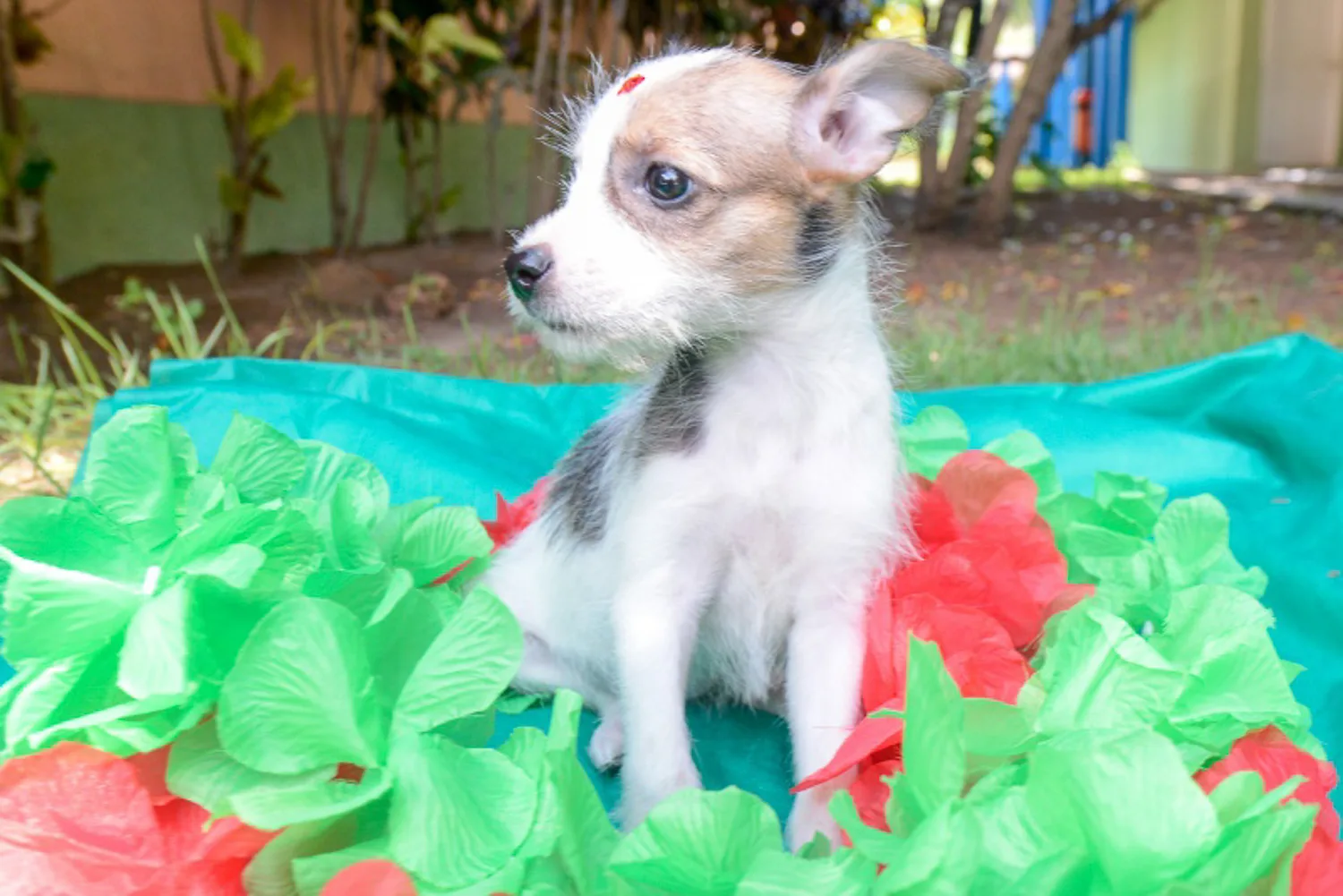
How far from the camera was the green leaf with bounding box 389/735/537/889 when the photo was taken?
4.08 feet

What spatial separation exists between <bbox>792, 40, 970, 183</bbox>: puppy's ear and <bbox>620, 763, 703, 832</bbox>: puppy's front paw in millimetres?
879

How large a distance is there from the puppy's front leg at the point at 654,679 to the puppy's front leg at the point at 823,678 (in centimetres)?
17

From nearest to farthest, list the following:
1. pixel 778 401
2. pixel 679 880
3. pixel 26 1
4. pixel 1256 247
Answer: pixel 679 880 < pixel 778 401 < pixel 26 1 < pixel 1256 247

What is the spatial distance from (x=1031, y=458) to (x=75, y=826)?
191cm

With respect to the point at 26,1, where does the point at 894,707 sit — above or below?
below

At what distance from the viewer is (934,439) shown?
8.68 feet

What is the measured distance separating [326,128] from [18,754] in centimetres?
580

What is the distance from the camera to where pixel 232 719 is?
4.22 ft

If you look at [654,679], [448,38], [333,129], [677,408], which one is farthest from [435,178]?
[654,679]

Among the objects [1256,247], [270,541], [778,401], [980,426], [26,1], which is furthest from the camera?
[1256,247]

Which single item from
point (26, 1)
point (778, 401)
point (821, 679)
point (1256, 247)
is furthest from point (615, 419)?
point (1256, 247)

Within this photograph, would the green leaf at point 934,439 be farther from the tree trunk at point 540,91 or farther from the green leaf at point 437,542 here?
the tree trunk at point 540,91

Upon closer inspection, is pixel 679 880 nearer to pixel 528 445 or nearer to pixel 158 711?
pixel 158 711

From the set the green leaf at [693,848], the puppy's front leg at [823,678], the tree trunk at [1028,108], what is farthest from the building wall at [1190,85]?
the green leaf at [693,848]
